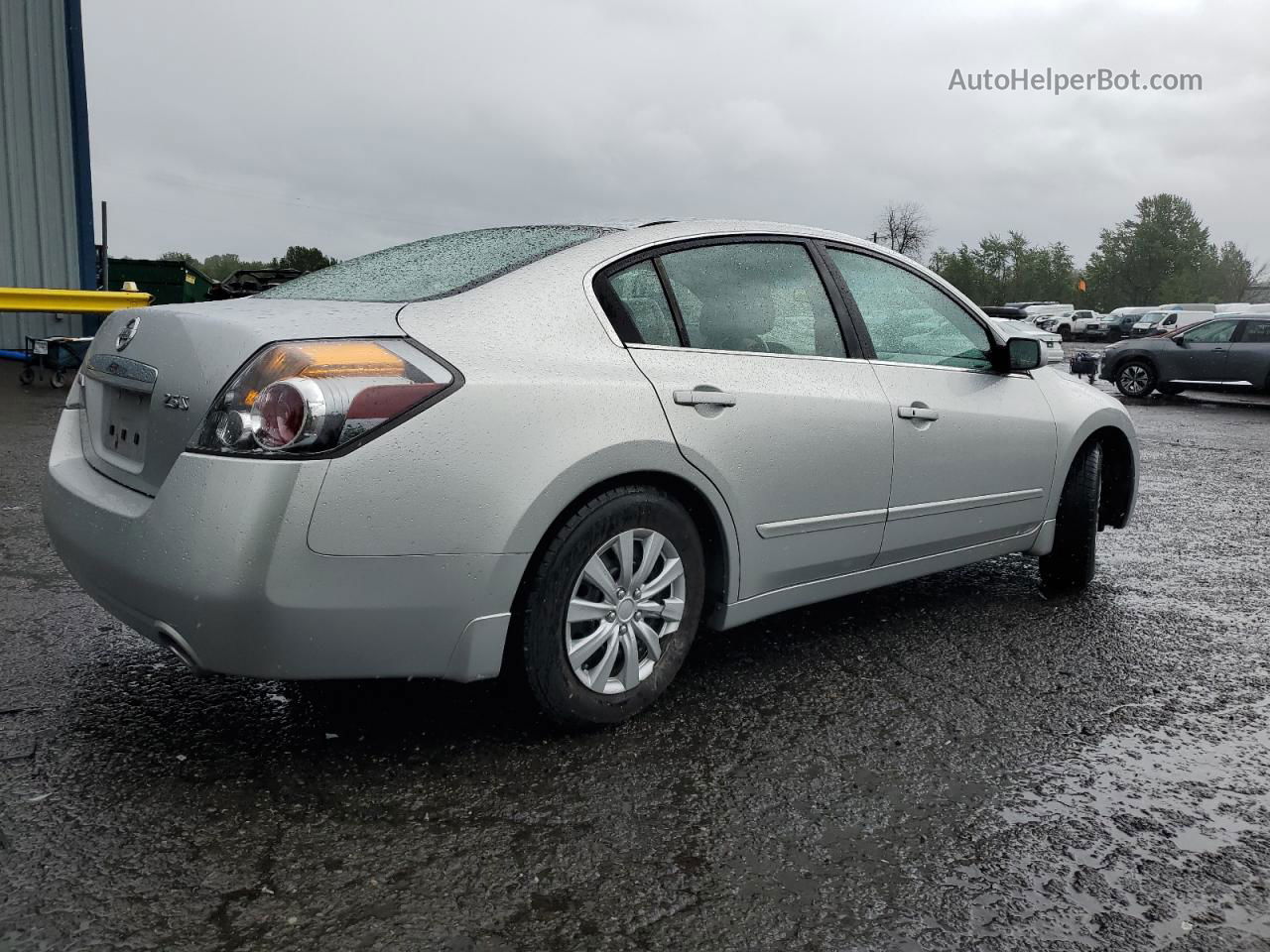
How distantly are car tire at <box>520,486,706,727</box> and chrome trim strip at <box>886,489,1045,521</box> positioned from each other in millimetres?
968

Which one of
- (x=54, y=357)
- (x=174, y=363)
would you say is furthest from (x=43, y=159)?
(x=174, y=363)

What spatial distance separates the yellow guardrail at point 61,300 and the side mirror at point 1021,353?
37.2 ft

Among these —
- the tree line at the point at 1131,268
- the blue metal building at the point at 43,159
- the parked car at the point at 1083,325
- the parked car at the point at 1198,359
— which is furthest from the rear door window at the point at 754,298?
the tree line at the point at 1131,268

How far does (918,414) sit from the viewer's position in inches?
153

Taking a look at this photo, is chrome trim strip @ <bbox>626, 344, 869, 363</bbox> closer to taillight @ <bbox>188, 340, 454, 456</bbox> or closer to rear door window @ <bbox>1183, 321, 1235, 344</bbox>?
taillight @ <bbox>188, 340, 454, 456</bbox>

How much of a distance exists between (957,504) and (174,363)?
276cm

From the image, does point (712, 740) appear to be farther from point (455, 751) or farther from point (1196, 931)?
point (1196, 931)

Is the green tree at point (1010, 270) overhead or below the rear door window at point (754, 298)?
overhead

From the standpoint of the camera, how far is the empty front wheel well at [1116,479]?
16.9 ft

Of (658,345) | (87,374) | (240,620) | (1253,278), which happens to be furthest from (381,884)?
(1253,278)

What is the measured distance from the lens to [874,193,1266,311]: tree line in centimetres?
9438

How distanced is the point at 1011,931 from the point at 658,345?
1.75m

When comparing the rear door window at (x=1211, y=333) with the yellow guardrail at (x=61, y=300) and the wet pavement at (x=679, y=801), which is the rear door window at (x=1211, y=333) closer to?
the wet pavement at (x=679, y=801)

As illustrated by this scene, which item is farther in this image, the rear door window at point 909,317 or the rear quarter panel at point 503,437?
the rear door window at point 909,317
